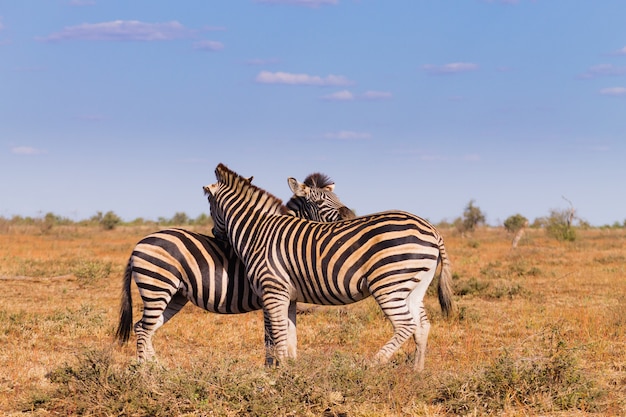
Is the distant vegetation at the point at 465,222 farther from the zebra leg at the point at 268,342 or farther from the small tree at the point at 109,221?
the zebra leg at the point at 268,342

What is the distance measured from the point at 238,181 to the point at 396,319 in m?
2.53

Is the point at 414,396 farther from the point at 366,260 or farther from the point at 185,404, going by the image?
the point at 185,404

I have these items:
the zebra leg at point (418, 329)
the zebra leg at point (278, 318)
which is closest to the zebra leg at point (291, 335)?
the zebra leg at point (278, 318)

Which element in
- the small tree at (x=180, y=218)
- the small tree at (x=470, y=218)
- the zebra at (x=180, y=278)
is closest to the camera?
the zebra at (x=180, y=278)

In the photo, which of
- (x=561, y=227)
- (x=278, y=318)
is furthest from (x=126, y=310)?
(x=561, y=227)

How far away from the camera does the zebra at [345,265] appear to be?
7293 mm

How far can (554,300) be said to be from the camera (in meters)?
14.9

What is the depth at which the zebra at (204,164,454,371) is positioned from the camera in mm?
7293

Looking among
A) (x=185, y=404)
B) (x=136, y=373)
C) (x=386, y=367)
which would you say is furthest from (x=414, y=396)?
(x=136, y=373)

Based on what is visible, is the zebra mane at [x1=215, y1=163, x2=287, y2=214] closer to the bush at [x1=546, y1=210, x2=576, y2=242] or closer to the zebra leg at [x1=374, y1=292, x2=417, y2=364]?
the zebra leg at [x1=374, y1=292, x2=417, y2=364]

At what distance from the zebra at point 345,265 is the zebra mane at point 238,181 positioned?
308 mm

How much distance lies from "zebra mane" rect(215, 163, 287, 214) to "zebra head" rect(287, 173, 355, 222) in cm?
33

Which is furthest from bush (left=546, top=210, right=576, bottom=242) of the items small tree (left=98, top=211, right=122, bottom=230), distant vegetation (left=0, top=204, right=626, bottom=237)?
small tree (left=98, top=211, right=122, bottom=230)

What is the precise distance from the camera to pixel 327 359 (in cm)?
677
